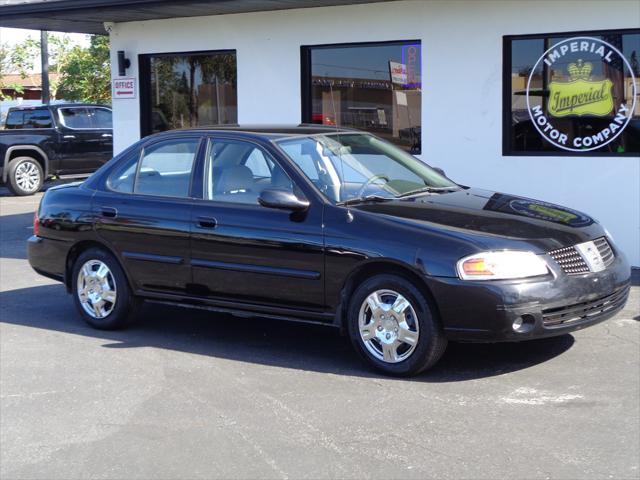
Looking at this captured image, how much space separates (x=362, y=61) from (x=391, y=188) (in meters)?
4.91

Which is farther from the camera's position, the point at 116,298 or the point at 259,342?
the point at 116,298

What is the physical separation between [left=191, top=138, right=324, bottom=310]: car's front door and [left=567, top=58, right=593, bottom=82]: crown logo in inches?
183

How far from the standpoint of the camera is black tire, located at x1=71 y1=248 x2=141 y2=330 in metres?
7.47

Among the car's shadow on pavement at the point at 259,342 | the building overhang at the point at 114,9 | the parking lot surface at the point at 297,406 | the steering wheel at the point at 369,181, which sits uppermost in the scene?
the building overhang at the point at 114,9

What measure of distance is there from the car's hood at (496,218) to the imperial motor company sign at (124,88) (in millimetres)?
7487

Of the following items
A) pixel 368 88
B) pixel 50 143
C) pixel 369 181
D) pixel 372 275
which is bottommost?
pixel 372 275

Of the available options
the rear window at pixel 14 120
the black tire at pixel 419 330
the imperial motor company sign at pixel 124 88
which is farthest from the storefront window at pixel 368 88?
→ the rear window at pixel 14 120

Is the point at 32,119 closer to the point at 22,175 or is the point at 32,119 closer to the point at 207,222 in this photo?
the point at 22,175

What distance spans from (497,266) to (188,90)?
8.46 m

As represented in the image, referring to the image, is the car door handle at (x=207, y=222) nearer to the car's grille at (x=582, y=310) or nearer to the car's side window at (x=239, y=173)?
the car's side window at (x=239, y=173)

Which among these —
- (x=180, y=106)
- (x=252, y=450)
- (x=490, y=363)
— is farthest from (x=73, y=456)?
(x=180, y=106)

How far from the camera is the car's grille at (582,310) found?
19.2 feet

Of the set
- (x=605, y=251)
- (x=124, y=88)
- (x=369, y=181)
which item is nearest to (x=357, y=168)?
(x=369, y=181)

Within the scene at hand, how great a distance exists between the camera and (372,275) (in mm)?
6215
